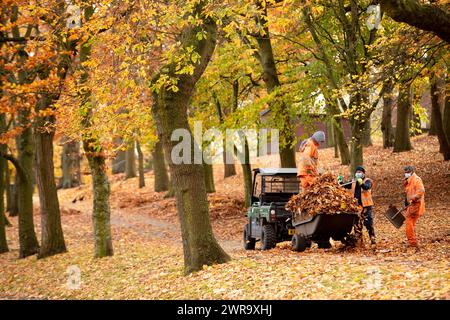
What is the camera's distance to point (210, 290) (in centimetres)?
1185

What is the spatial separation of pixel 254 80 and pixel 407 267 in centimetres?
1814

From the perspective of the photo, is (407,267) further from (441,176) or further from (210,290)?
(441,176)

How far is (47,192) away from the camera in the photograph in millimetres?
21734

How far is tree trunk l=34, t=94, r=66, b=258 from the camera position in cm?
2148

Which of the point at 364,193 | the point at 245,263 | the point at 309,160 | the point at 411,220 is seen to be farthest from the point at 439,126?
the point at 245,263

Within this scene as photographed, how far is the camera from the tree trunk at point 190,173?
539 inches

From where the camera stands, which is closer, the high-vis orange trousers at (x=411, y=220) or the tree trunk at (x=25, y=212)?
the high-vis orange trousers at (x=411, y=220)

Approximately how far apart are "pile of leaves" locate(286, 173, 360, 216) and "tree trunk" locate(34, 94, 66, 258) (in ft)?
33.8

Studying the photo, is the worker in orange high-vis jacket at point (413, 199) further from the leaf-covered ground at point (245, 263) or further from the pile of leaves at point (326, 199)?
the pile of leaves at point (326, 199)

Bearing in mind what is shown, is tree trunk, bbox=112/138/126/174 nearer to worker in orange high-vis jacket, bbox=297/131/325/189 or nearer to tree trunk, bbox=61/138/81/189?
tree trunk, bbox=61/138/81/189

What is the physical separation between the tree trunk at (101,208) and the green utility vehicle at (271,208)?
186 inches

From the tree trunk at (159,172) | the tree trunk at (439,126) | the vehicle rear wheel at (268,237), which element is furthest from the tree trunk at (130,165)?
the vehicle rear wheel at (268,237)

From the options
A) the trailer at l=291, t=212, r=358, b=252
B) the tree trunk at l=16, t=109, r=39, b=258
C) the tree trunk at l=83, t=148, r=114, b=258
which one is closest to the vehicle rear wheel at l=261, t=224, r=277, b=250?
the trailer at l=291, t=212, r=358, b=252

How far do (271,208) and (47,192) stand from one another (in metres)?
8.89
